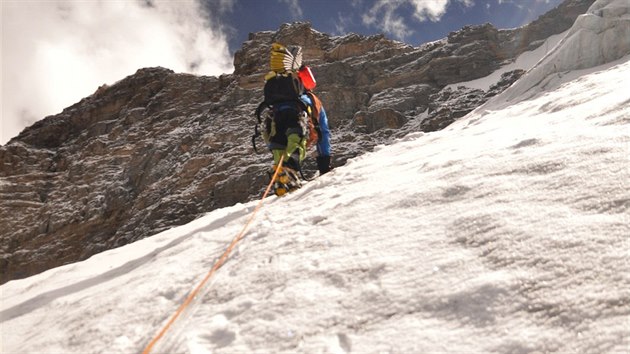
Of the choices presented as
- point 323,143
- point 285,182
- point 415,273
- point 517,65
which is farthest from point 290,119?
point 517,65

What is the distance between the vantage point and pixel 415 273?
2021 millimetres

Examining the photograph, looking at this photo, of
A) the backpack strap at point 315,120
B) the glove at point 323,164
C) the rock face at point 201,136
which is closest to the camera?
the backpack strap at point 315,120

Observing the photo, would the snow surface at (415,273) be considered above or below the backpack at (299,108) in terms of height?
below

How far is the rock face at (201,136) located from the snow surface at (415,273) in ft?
108

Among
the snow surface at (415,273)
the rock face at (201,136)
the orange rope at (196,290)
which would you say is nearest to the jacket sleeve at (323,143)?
the snow surface at (415,273)

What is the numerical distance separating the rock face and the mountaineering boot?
3058 cm

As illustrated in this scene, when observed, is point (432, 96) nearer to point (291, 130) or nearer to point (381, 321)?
point (291, 130)

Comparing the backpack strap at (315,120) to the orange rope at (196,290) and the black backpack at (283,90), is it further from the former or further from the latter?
the orange rope at (196,290)

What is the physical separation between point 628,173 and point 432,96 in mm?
42339

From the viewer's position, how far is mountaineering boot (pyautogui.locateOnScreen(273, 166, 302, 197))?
5477mm

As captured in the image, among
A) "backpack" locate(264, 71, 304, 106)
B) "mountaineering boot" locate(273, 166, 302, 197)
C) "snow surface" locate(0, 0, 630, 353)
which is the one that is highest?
"backpack" locate(264, 71, 304, 106)

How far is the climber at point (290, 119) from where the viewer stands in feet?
19.9

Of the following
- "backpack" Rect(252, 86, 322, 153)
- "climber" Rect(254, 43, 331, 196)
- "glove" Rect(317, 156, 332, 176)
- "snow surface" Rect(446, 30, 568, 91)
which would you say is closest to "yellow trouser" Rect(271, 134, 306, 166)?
"climber" Rect(254, 43, 331, 196)

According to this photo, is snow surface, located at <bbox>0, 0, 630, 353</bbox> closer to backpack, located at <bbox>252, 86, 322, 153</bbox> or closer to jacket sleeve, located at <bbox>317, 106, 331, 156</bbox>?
backpack, located at <bbox>252, 86, 322, 153</bbox>
